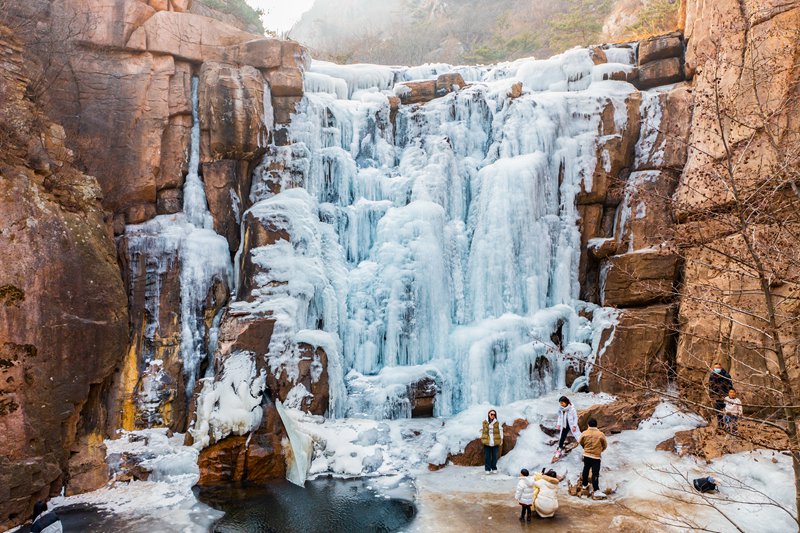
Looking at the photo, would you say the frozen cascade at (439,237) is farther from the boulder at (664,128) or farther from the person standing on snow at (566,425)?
the person standing on snow at (566,425)

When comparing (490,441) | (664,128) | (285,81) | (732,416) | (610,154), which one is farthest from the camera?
(285,81)

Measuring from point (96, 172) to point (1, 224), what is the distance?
4640 millimetres

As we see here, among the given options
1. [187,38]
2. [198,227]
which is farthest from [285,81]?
[198,227]

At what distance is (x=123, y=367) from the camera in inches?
465

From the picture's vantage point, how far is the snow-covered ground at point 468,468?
7594mm

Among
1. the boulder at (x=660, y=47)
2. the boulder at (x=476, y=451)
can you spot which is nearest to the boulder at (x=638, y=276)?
the boulder at (x=476, y=451)

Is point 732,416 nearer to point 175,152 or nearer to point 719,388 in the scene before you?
point 719,388

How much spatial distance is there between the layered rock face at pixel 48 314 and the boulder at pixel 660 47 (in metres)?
16.2

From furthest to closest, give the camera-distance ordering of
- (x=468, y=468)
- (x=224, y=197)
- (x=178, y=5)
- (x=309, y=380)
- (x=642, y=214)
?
(x=178, y=5) < (x=224, y=197) < (x=642, y=214) < (x=309, y=380) < (x=468, y=468)

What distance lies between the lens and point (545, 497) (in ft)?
25.0

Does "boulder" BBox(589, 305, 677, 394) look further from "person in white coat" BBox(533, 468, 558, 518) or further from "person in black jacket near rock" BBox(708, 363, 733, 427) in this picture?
"person in white coat" BBox(533, 468, 558, 518)

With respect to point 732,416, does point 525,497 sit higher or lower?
lower

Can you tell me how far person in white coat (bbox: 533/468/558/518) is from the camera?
7609mm

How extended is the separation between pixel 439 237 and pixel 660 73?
8.72 meters
